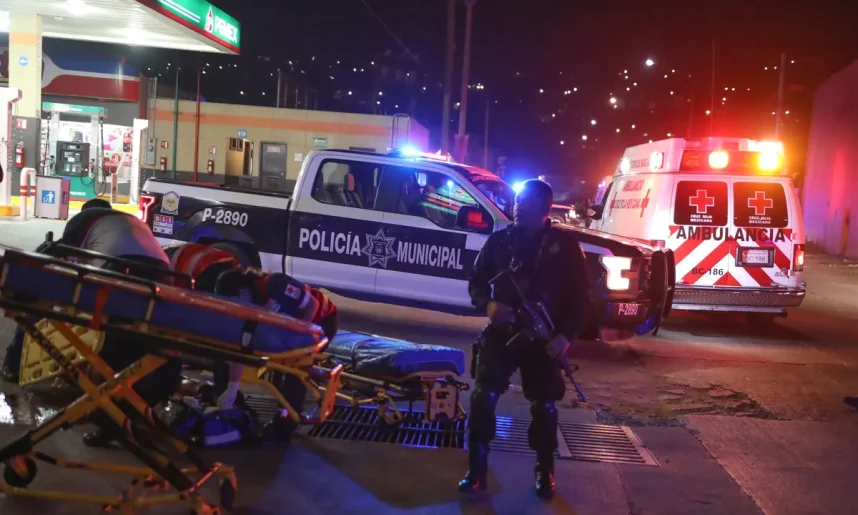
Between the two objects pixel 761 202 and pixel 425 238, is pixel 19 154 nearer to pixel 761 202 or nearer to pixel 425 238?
pixel 425 238

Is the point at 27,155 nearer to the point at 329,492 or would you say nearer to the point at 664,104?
the point at 329,492

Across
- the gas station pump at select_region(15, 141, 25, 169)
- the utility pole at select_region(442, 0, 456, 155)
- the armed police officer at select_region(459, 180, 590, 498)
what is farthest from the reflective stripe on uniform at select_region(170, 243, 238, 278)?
the gas station pump at select_region(15, 141, 25, 169)

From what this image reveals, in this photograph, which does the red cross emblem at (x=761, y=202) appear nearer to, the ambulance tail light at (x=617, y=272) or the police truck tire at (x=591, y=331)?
the ambulance tail light at (x=617, y=272)

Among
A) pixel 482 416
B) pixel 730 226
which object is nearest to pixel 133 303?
pixel 482 416

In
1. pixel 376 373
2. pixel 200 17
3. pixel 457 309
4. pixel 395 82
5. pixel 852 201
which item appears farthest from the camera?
pixel 395 82

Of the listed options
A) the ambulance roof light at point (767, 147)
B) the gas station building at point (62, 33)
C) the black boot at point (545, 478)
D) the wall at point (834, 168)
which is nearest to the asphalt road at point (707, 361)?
the black boot at point (545, 478)

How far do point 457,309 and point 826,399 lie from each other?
3.68 meters

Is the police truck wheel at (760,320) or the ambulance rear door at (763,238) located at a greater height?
the ambulance rear door at (763,238)

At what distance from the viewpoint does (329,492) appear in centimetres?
448

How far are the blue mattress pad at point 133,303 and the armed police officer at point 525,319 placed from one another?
1.39 metres

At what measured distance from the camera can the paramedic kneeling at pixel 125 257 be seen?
180 inches

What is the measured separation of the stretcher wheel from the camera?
Answer: 160 inches

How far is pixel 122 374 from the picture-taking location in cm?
380

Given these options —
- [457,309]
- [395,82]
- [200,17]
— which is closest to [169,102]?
[200,17]
